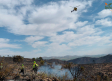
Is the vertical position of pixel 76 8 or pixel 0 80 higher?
pixel 76 8

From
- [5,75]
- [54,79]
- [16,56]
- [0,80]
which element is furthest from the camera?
[16,56]

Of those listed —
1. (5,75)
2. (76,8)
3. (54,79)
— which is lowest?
(54,79)

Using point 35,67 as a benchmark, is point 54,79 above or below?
below

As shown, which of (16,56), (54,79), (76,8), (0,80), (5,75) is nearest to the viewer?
(0,80)

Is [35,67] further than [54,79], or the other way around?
[35,67]

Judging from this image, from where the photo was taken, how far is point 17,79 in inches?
271

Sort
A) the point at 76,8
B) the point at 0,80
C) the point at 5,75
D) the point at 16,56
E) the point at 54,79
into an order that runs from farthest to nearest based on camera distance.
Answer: the point at 16,56 → the point at 76,8 → the point at 54,79 → the point at 5,75 → the point at 0,80

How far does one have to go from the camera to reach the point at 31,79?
677 centimetres

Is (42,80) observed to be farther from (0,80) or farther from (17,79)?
(0,80)

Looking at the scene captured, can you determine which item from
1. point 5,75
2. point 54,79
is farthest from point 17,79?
point 54,79

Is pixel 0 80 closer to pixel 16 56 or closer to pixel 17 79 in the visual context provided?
pixel 17 79

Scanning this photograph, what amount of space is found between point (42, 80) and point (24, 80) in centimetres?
135

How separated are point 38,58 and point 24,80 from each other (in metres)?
31.6

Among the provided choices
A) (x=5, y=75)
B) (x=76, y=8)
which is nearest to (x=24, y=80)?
(x=5, y=75)
